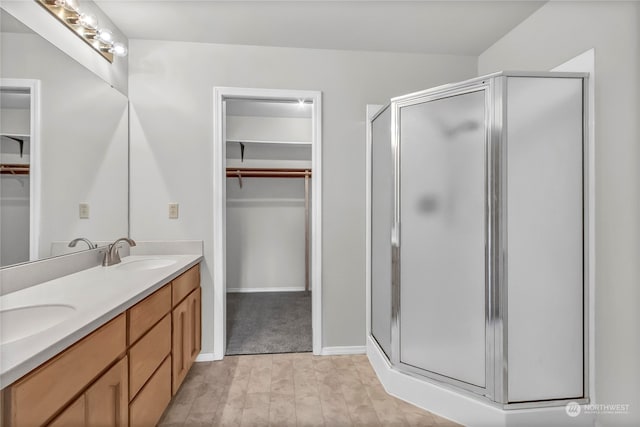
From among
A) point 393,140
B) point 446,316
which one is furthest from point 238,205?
point 446,316

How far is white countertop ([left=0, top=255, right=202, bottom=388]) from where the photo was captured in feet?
2.27

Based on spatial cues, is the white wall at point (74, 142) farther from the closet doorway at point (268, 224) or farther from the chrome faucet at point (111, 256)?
the closet doorway at point (268, 224)

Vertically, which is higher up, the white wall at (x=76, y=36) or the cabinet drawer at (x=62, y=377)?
the white wall at (x=76, y=36)

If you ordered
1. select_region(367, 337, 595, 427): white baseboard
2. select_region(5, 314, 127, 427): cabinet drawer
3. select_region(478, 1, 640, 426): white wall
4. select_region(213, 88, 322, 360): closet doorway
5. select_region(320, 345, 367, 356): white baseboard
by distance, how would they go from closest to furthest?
select_region(5, 314, 127, 427): cabinet drawer, select_region(478, 1, 640, 426): white wall, select_region(367, 337, 595, 427): white baseboard, select_region(320, 345, 367, 356): white baseboard, select_region(213, 88, 322, 360): closet doorway

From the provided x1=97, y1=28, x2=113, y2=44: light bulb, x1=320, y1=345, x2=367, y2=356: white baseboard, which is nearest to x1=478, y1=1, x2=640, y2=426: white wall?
x1=320, y1=345, x2=367, y2=356: white baseboard

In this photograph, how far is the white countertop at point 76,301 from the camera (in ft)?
2.27

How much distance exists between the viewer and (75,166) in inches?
62.5

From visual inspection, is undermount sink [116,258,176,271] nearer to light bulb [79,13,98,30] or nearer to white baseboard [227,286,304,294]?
light bulb [79,13,98,30]

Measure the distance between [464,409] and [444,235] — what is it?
950mm

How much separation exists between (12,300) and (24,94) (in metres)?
0.90

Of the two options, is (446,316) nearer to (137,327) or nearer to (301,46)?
(137,327)

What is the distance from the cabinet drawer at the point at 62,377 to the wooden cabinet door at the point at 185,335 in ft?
2.00

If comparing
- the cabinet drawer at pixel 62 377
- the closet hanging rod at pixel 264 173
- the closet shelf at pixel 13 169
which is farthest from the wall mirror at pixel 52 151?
the closet hanging rod at pixel 264 173

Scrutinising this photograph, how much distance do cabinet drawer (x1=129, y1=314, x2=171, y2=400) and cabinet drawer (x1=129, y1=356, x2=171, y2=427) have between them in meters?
0.04
